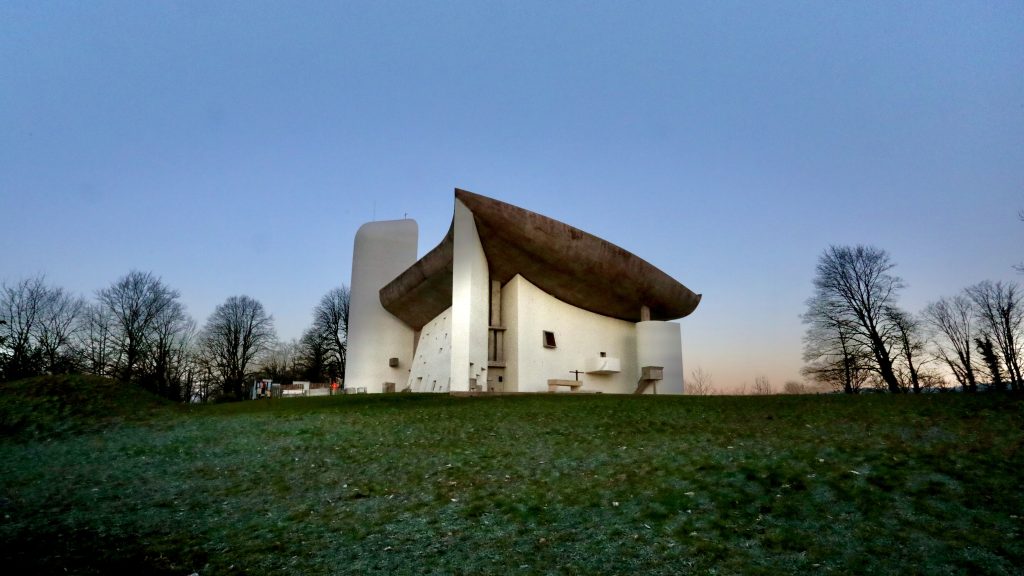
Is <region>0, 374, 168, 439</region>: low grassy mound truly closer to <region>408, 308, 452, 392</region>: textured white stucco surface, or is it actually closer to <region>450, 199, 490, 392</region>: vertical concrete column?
<region>450, 199, 490, 392</region>: vertical concrete column

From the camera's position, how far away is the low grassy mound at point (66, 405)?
43.6 feet

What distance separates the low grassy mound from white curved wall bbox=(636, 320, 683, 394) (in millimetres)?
20831

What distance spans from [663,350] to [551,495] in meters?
21.9

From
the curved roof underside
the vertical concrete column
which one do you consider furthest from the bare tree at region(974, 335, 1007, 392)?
the vertical concrete column

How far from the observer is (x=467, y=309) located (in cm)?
2136

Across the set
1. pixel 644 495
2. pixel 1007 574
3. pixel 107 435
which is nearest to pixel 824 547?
pixel 1007 574

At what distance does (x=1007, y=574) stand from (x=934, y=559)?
0.45 m

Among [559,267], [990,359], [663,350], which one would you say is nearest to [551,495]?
[559,267]

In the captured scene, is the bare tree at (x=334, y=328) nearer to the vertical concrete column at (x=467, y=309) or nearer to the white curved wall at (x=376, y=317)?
the white curved wall at (x=376, y=317)

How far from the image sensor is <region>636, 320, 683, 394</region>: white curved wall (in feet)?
89.7

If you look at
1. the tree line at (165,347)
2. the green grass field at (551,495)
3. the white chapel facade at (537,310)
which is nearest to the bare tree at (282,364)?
the tree line at (165,347)

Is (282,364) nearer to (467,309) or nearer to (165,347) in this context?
(165,347)

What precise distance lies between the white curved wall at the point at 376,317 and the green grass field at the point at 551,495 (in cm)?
2202

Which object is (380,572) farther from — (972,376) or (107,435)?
(972,376)
